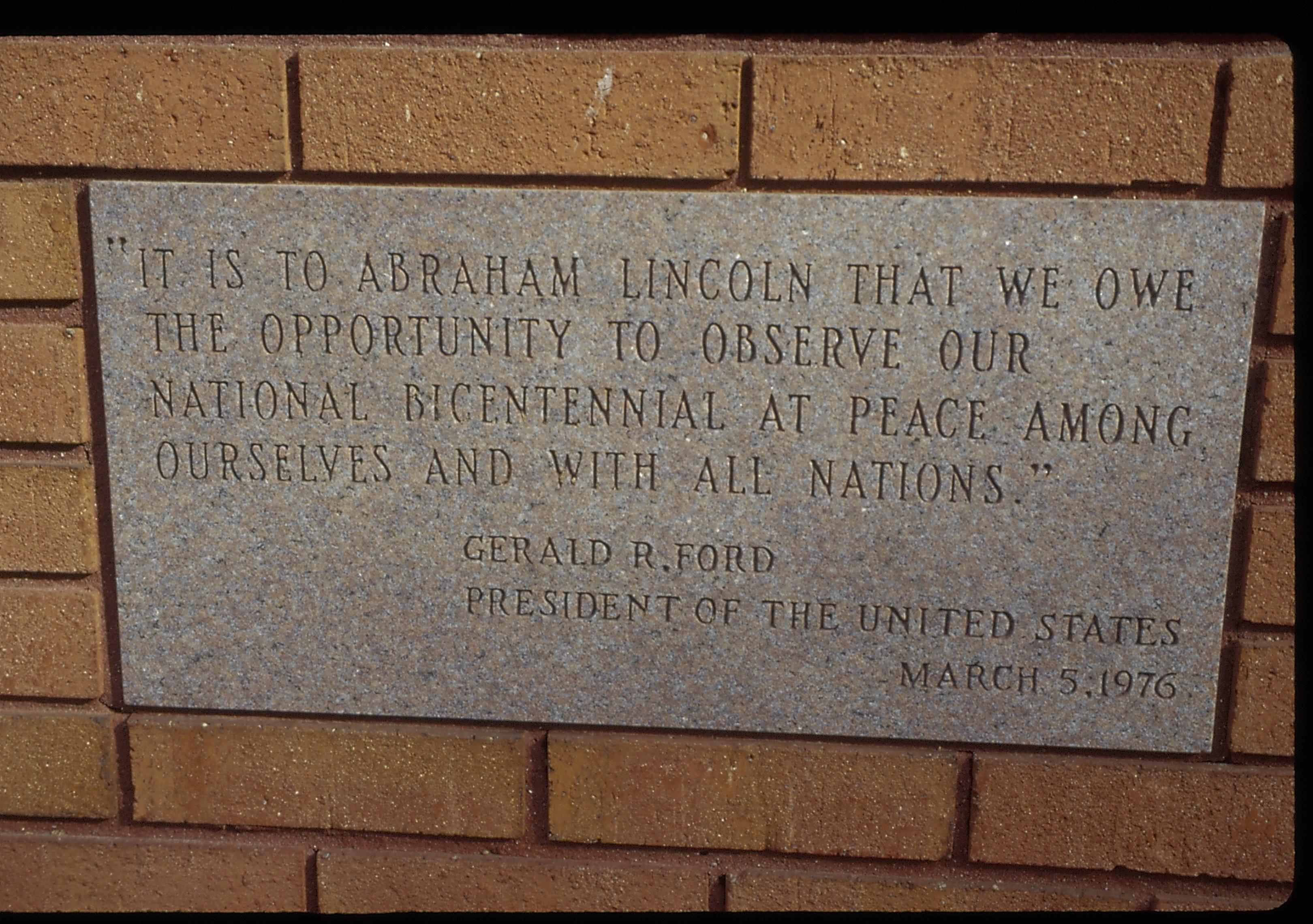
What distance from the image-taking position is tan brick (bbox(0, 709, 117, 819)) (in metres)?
1.57

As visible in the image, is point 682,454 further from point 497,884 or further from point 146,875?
point 146,875

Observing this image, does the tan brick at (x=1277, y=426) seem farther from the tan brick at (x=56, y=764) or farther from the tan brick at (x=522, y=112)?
the tan brick at (x=56, y=764)

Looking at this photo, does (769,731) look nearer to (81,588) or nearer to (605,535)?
(605,535)

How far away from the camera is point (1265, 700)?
1449 millimetres

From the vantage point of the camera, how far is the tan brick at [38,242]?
56.9 inches

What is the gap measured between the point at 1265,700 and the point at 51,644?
78.5 inches

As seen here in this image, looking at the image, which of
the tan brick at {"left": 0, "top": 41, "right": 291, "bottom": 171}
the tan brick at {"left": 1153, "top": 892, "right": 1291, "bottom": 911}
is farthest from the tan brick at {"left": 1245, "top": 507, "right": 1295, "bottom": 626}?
the tan brick at {"left": 0, "top": 41, "right": 291, "bottom": 171}

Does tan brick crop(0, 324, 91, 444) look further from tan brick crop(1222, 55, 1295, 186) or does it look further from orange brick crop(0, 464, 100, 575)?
tan brick crop(1222, 55, 1295, 186)

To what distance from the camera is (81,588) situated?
5.04 feet

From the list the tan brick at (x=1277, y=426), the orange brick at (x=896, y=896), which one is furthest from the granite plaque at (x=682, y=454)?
the orange brick at (x=896, y=896)

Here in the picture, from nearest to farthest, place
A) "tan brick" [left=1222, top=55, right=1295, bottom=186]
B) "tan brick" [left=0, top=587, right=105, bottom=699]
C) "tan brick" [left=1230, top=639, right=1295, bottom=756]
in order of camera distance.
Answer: "tan brick" [left=1222, top=55, right=1295, bottom=186]
"tan brick" [left=1230, top=639, right=1295, bottom=756]
"tan brick" [left=0, top=587, right=105, bottom=699]

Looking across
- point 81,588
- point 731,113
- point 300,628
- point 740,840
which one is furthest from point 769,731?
point 81,588

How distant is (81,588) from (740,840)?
1183 mm

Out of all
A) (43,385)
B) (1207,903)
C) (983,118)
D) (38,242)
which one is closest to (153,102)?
(38,242)
